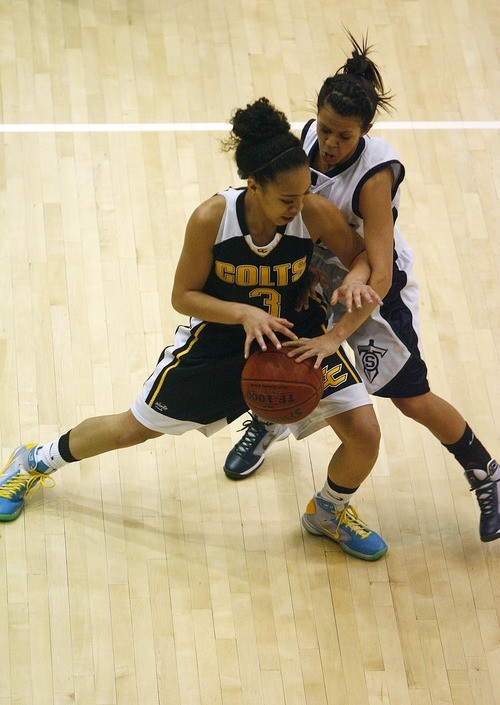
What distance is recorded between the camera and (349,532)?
3.76 metres

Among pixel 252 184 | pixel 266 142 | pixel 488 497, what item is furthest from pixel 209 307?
pixel 488 497

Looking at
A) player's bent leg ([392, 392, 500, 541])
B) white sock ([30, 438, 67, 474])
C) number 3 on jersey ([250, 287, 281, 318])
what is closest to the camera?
number 3 on jersey ([250, 287, 281, 318])

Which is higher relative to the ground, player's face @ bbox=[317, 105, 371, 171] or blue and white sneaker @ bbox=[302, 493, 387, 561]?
player's face @ bbox=[317, 105, 371, 171]

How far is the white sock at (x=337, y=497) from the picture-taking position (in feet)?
11.9

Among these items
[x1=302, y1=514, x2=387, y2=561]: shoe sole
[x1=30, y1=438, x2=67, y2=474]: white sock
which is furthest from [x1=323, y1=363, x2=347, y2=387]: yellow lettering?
[x1=30, y1=438, x2=67, y2=474]: white sock

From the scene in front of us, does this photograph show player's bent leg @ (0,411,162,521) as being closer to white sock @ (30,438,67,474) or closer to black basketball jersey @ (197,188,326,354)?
white sock @ (30,438,67,474)

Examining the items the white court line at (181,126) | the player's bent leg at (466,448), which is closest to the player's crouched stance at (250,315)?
the player's bent leg at (466,448)

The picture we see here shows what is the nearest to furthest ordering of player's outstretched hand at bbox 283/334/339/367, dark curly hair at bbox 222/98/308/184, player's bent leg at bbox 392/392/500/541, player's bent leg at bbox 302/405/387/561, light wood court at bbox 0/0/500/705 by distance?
1. dark curly hair at bbox 222/98/308/184
2. player's outstretched hand at bbox 283/334/339/367
3. player's bent leg at bbox 302/405/387/561
4. light wood court at bbox 0/0/500/705
5. player's bent leg at bbox 392/392/500/541

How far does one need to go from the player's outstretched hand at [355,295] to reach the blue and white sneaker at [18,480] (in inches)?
54.8

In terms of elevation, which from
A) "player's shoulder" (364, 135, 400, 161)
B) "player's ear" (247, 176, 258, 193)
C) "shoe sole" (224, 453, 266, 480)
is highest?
"player's ear" (247, 176, 258, 193)

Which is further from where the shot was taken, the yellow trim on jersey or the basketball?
the yellow trim on jersey

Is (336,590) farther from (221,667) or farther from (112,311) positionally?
(112,311)

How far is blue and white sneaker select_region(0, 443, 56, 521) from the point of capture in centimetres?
375

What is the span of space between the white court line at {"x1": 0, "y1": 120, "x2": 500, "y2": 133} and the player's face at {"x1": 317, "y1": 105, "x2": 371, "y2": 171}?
80.4 inches
